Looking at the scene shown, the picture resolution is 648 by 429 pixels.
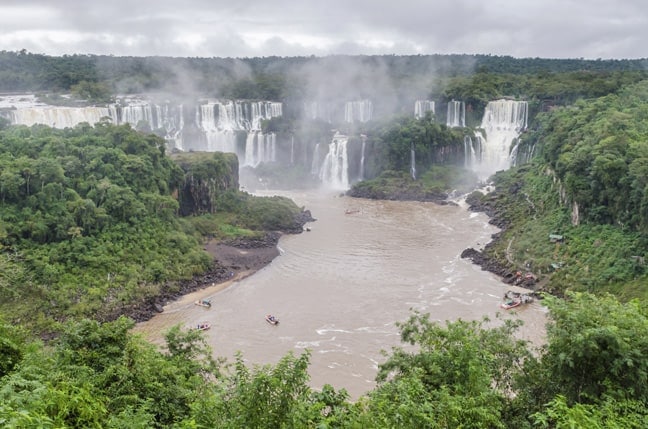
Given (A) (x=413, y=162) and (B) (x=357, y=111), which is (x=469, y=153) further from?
(B) (x=357, y=111)

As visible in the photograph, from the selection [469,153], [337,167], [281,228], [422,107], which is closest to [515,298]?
[281,228]

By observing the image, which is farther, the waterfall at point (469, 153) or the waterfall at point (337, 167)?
the waterfall at point (469, 153)

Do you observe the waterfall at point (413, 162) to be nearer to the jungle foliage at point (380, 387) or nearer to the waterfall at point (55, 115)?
the waterfall at point (55, 115)

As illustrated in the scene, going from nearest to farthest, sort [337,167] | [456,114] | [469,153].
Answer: [337,167] < [469,153] < [456,114]

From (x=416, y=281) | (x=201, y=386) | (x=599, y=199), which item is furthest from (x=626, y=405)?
(x=599, y=199)

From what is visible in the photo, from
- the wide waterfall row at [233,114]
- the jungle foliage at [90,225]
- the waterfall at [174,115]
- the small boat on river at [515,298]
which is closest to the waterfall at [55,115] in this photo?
the waterfall at [174,115]

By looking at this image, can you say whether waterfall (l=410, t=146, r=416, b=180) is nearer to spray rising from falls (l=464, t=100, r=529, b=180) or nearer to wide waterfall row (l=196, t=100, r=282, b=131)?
spray rising from falls (l=464, t=100, r=529, b=180)
